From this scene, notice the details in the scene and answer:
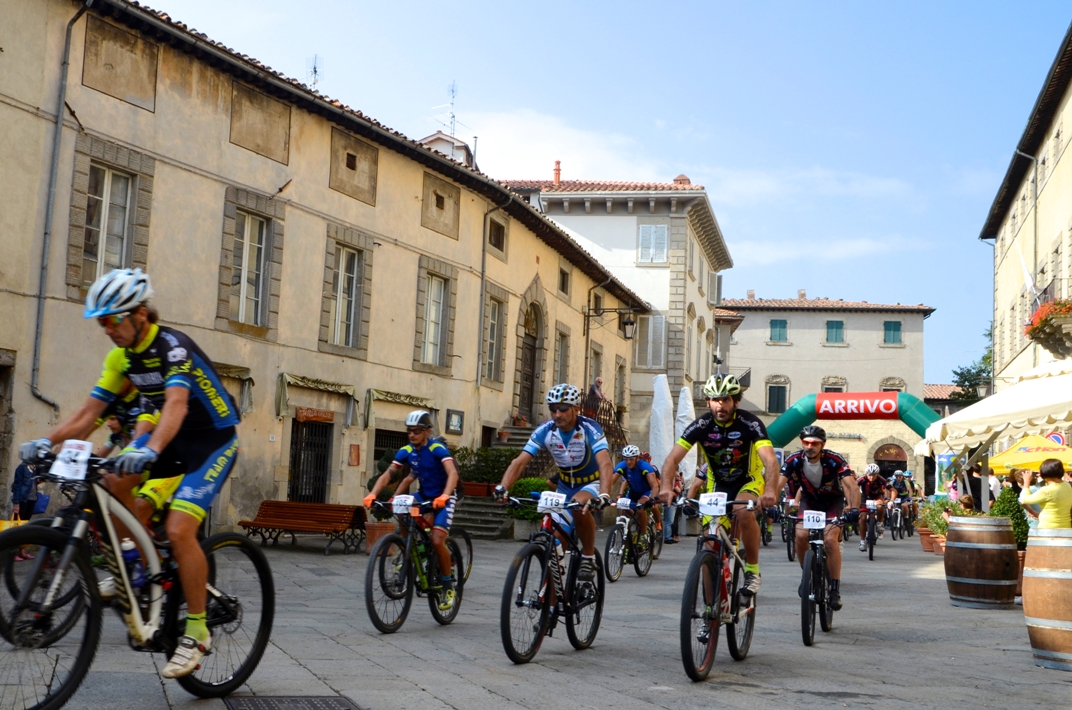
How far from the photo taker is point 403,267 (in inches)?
942

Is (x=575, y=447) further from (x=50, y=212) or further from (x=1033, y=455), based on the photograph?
(x=1033, y=455)

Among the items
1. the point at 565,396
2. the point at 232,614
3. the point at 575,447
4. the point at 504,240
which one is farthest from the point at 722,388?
the point at 504,240

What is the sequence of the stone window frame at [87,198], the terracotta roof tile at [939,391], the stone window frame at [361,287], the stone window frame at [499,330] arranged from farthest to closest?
the terracotta roof tile at [939,391], the stone window frame at [499,330], the stone window frame at [361,287], the stone window frame at [87,198]

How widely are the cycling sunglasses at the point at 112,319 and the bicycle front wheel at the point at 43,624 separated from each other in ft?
3.28

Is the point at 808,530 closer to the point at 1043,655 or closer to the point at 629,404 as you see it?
the point at 1043,655

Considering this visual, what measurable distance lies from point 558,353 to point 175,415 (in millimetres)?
28797

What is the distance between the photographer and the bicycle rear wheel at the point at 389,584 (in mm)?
8734

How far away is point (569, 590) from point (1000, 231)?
38.2 metres

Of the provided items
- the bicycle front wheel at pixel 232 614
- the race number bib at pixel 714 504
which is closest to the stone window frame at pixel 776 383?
the race number bib at pixel 714 504

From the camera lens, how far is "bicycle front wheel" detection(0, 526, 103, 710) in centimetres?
438

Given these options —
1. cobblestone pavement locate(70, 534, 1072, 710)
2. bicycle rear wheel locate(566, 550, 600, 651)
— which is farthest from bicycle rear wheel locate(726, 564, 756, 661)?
bicycle rear wheel locate(566, 550, 600, 651)

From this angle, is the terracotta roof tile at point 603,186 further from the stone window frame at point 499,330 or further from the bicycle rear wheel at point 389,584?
the bicycle rear wheel at point 389,584

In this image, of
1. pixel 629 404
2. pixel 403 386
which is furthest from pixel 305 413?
pixel 629 404

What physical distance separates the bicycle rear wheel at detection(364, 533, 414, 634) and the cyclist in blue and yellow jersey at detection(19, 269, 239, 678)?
3416 mm
